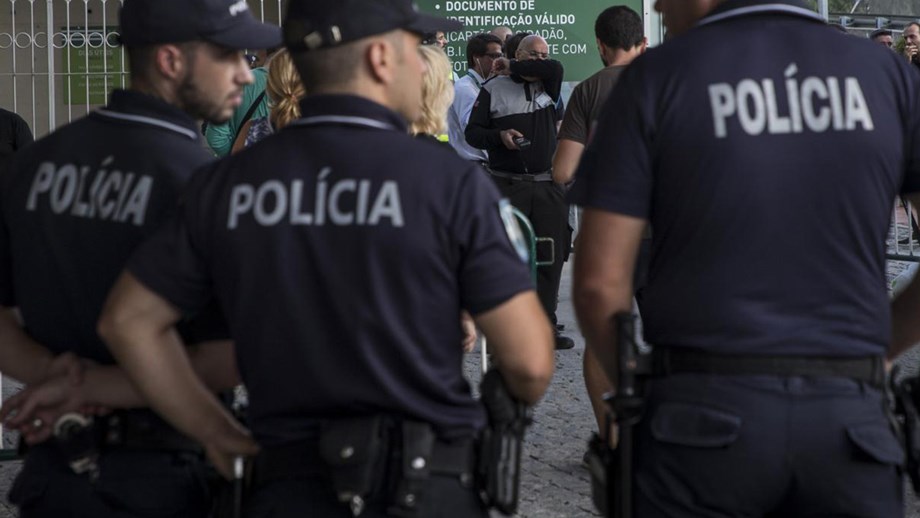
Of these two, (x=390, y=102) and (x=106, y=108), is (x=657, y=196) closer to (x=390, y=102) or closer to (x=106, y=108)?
(x=390, y=102)

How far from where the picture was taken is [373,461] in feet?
8.30

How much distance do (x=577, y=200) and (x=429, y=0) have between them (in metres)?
10.6

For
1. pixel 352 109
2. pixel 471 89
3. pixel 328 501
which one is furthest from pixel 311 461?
pixel 471 89

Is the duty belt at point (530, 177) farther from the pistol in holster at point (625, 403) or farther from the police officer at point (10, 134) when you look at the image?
the pistol in holster at point (625, 403)

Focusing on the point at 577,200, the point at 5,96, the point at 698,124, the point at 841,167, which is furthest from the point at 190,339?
the point at 5,96

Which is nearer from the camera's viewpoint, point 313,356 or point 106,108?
point 313,356

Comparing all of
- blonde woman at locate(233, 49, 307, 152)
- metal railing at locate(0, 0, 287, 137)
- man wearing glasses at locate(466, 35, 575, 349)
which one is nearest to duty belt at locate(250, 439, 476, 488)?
blonde woman at locate(233, 49, 307, 152)

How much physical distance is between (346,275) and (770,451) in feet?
2.69

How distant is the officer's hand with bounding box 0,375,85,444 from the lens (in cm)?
293

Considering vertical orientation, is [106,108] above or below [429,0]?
below

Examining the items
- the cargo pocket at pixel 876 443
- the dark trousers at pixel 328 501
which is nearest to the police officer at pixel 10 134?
the dark trousers at pixel 328 501

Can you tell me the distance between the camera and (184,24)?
10.0 ft

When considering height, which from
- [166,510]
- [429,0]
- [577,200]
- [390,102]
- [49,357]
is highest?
[429,0]

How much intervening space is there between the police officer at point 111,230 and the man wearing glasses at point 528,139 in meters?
5.80
